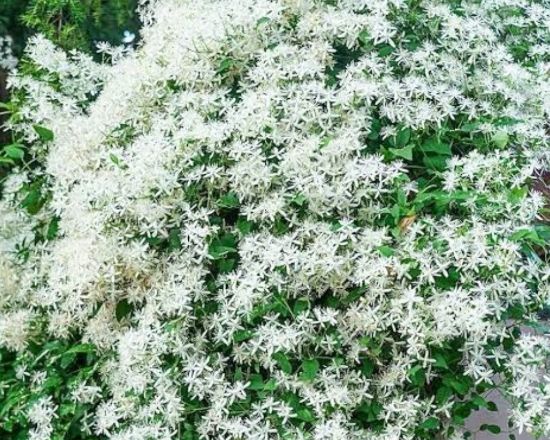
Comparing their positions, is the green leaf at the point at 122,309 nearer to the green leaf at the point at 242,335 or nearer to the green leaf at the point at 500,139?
the green leaf at the point at 242,335

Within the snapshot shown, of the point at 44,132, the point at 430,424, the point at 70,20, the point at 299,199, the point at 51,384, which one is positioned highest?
the point at 299,199

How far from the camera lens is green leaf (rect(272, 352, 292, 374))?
1705mm

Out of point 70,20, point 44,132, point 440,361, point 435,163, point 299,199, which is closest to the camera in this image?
point 440,361

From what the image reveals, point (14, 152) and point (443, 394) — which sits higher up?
point (14, 152)

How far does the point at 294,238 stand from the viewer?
1.80 m

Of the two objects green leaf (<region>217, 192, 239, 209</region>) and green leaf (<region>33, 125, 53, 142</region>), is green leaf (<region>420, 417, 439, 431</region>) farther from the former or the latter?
green leaf (<region>33, 125, 53, 142</region>)

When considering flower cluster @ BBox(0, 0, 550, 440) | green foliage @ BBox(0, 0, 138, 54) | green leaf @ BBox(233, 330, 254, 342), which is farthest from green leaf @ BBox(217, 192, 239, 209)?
green foliage @ BBox(0, 0, 138, 54)

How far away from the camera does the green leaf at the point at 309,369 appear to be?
66.8 inches

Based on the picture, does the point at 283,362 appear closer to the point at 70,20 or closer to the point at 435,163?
the point at 435,163

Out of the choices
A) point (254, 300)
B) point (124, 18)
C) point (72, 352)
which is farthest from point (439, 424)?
point (124, 18)

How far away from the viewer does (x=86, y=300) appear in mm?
1905

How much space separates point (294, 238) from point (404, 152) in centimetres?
32

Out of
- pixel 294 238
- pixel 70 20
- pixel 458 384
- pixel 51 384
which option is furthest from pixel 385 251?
pixel 70 20

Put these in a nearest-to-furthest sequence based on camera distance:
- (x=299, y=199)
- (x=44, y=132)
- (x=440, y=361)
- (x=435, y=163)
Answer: (x=440, y=361)
(x=299, y=199)
(x=435, y=163)
(x=44, y=132)
